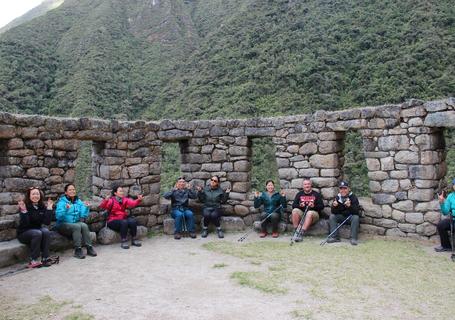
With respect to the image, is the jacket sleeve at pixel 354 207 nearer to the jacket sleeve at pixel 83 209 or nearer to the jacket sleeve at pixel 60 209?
the jacket sleeve at pixel 83 209

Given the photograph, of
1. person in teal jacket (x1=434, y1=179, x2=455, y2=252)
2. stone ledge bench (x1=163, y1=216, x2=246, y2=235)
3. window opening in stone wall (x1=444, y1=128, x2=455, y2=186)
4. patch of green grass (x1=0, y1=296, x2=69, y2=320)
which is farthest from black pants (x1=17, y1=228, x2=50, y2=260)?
window opening in stone wall (x1=444, y1=128, x2=455, y2=186)

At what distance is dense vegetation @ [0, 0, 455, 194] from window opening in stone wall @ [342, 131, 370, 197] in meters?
0.13

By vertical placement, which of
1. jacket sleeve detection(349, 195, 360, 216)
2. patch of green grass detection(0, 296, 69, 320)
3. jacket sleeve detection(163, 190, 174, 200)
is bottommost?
patch of green grass detection(0, 296, 69, 320)

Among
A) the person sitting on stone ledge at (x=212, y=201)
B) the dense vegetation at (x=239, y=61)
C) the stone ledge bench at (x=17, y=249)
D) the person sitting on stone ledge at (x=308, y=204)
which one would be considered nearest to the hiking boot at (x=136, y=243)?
the stone ledge bench at (x=17, y=249)

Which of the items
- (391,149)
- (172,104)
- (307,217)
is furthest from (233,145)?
(172,104)

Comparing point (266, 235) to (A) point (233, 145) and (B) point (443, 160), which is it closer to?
(A) point (233, 145)

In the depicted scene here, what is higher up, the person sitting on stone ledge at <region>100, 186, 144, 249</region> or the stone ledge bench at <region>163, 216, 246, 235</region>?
the person sitting on stone ledge at <region>100, 186, 144, 249</region>

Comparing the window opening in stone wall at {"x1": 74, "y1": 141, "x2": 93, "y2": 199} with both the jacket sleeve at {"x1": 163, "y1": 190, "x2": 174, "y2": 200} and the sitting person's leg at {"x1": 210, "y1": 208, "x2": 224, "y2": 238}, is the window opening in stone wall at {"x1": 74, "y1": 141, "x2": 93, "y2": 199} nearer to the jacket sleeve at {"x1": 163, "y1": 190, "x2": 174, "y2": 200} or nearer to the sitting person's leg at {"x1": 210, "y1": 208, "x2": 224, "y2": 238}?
the jacket sleeve at {"x1": 163, "y1": 190, "x2": 174, "y2": 200}

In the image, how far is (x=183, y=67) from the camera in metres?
26.1

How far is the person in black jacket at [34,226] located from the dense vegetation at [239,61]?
9.12 meters

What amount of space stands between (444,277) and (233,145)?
5.19m

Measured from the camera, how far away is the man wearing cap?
27.2ft

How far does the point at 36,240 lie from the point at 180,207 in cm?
318

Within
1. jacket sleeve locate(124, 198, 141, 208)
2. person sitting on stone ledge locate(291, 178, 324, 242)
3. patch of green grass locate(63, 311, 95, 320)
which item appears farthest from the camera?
person sitting on stone ledge locate(291, 178, 324, 242)
